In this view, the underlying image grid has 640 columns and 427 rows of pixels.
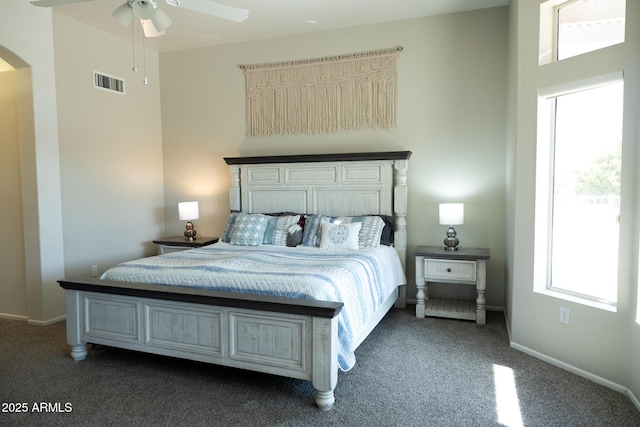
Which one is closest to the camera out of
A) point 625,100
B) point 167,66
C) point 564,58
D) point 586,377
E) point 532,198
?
point 625,100

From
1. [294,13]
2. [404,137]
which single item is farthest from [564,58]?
[294,13]

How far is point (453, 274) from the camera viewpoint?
398 cm

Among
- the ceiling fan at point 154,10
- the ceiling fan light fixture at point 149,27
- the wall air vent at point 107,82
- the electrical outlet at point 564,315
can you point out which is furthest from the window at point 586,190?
the wall air vent at point 107,82

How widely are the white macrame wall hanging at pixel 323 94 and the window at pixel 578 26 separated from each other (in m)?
1.69

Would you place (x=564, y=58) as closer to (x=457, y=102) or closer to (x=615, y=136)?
(x=615, y=136)

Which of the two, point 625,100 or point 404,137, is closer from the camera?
point 625,100

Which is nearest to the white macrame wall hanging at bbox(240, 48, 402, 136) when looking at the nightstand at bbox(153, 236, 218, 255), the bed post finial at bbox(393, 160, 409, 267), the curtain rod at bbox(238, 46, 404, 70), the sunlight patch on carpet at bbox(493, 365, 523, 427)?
the curtain rod at bbox(238, 46, 404, 70)

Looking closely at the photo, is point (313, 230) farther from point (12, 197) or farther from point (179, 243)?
point (12, 197)

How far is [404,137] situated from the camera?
4.55m

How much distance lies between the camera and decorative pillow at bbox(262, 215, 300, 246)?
4.34 metres

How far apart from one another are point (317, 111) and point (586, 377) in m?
3.57

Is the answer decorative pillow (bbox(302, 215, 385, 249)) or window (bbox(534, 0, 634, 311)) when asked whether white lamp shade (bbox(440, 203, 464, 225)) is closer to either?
decorative pillow (bbox(302, 215, 385, 249))

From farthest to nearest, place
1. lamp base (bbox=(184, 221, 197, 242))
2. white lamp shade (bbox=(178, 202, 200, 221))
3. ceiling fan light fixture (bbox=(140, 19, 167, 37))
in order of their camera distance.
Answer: lamp base (bbox=(184, 221, 197, 242))
white lamp shade (bbox=(178, 202, 200, 221))
ceiling fan light fixture (bbox=(140, 19, 167, 37))

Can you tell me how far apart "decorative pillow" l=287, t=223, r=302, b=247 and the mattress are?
1.21ft
